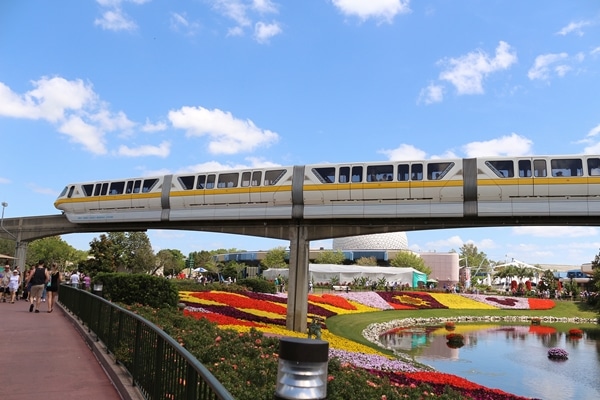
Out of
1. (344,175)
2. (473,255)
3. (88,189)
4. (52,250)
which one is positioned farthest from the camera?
(473,255)

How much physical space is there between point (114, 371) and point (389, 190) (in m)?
15.6

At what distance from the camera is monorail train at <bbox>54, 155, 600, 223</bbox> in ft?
64.8

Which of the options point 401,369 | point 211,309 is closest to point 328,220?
point 211,309

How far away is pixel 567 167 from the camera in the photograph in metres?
19.8

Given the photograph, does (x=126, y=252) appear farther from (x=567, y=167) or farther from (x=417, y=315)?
(x=567, y=167)

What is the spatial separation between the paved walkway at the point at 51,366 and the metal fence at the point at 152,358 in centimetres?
35

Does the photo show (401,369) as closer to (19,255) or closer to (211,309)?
(211,309)

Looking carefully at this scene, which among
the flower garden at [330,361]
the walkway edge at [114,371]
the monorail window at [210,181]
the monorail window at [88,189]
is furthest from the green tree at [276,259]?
the walkway edge at [114,371]

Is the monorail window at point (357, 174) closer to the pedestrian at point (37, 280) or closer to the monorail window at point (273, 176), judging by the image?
the monorail window at point (273, 176)

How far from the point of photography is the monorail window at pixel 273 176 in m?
23.8

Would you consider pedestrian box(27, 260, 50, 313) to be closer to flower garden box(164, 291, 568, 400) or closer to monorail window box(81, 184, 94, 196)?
flower garden box(164, 291, 568, 400)

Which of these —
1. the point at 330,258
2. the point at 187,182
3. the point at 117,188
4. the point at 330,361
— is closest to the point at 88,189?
the point at 117,188

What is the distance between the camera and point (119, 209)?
97.6ft

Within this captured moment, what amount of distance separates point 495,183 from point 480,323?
2196 cm
